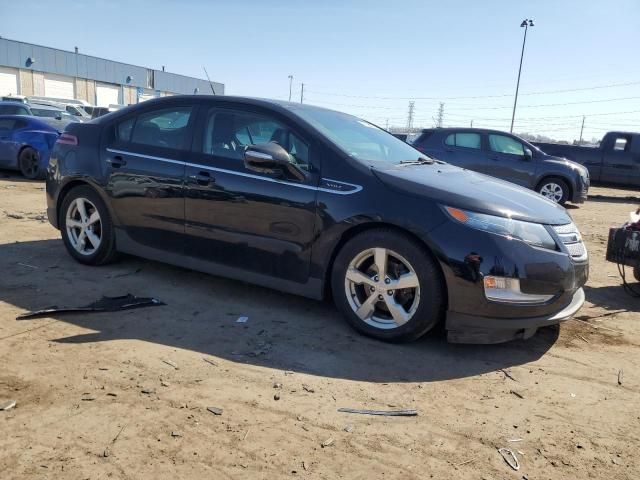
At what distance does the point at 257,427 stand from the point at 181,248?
7.52 ft

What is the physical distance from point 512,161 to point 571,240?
8596 mm

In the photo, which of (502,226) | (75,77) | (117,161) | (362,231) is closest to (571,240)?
(502,226)

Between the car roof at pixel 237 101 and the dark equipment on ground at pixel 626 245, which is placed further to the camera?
the dark equipment on ground at pixel 626 245

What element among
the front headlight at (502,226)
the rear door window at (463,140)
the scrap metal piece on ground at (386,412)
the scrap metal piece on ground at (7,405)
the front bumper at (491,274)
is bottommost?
the scrap metal piece on ground at (7,405)

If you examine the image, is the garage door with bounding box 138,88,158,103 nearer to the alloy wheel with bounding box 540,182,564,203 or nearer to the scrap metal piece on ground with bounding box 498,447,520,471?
the alloy wheel with bounding box 540,182,564,203

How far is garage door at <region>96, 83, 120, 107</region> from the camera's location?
5147 centimetres

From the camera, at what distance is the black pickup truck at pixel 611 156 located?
15.3 metres

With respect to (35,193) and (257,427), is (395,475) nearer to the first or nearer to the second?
(257,427)

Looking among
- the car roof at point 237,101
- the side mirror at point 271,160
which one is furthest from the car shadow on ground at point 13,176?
the side mirror at point 271,160

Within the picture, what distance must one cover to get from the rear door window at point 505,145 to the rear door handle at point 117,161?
9.01 m

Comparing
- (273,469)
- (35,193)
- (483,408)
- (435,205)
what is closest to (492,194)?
(435,205)

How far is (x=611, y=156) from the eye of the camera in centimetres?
1546

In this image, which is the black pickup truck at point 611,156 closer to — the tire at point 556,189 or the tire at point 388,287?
the tire at point 556,189

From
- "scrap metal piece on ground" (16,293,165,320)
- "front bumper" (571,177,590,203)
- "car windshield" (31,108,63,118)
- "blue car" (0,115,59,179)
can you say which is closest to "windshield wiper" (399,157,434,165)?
"scrap metal piece on ground" (16,293,165,320)
